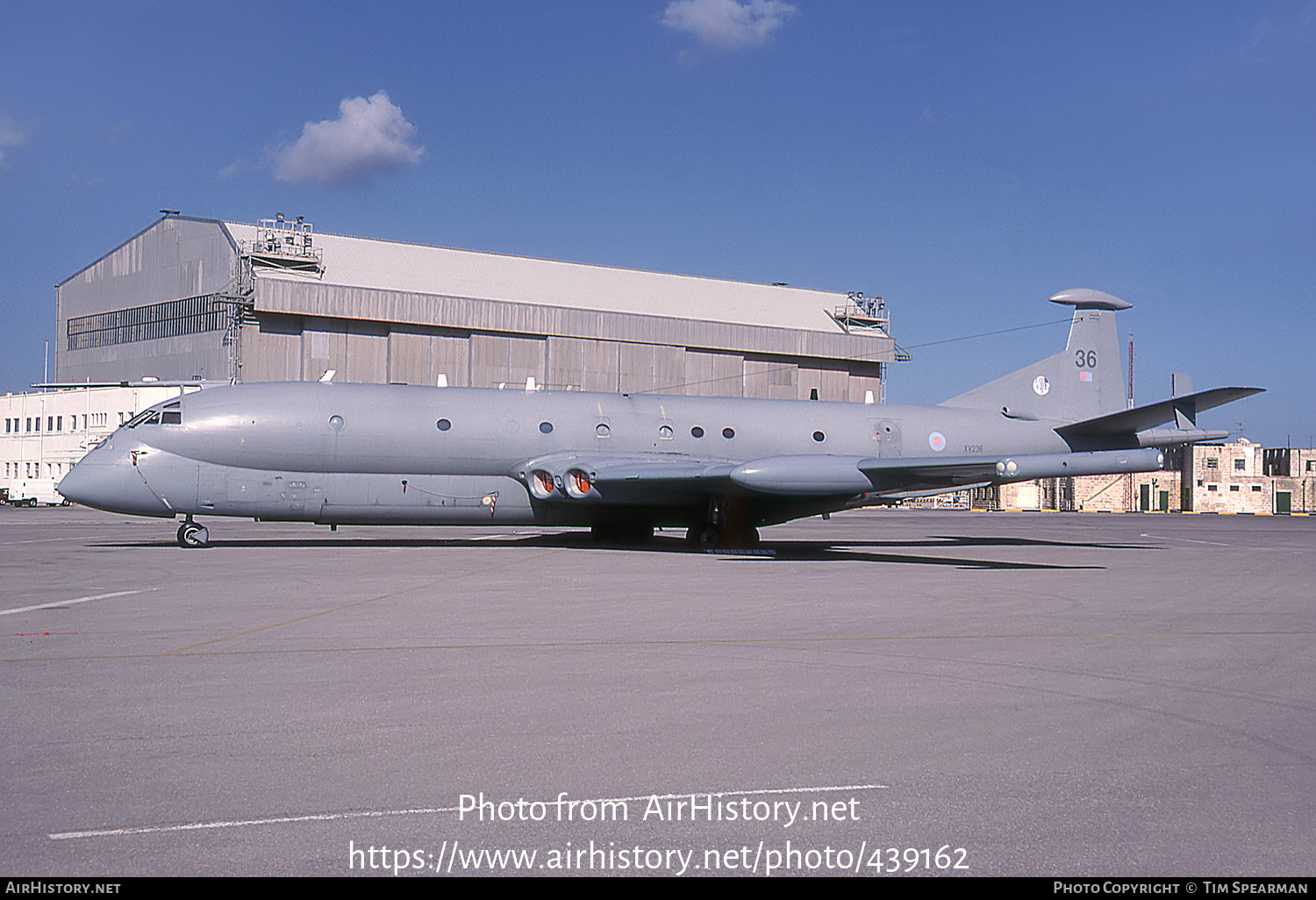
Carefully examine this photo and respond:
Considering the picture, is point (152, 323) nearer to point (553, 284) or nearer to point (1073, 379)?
point (553, 284)

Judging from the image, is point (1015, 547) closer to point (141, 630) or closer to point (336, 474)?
point (336, 474)

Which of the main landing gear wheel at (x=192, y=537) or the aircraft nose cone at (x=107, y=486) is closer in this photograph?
the aircraft nose cone at (x=107, y=486)

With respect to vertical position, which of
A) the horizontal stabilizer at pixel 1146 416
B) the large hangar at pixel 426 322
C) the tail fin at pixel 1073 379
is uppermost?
the large hangar at pixel 426 322

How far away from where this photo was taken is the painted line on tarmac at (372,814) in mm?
4375

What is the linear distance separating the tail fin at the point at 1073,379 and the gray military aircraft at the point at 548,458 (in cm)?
114

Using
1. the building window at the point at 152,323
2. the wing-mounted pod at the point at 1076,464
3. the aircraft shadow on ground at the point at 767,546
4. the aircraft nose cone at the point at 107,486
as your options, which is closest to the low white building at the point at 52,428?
the building window at the point at 152,323

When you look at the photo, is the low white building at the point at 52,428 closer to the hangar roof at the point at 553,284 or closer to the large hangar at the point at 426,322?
the large hangar at the point at 426,322

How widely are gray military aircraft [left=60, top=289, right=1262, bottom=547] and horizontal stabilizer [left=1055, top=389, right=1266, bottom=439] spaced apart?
0.07 meters

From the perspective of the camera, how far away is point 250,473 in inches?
832

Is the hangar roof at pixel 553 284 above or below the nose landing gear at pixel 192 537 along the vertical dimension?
above

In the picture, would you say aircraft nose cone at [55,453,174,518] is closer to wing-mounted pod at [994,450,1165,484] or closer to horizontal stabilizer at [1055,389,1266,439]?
wing-mounted pod at [994,450,1165,484]

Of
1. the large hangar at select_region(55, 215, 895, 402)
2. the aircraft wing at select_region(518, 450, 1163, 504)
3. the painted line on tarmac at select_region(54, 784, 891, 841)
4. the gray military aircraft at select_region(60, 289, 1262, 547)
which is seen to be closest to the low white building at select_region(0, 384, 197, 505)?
the large hangar at select_region(55, 215, 895, 402)

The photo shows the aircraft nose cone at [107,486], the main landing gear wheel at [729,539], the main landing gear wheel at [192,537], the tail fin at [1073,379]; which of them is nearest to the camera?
the aircraft nose cone at [107,486]
